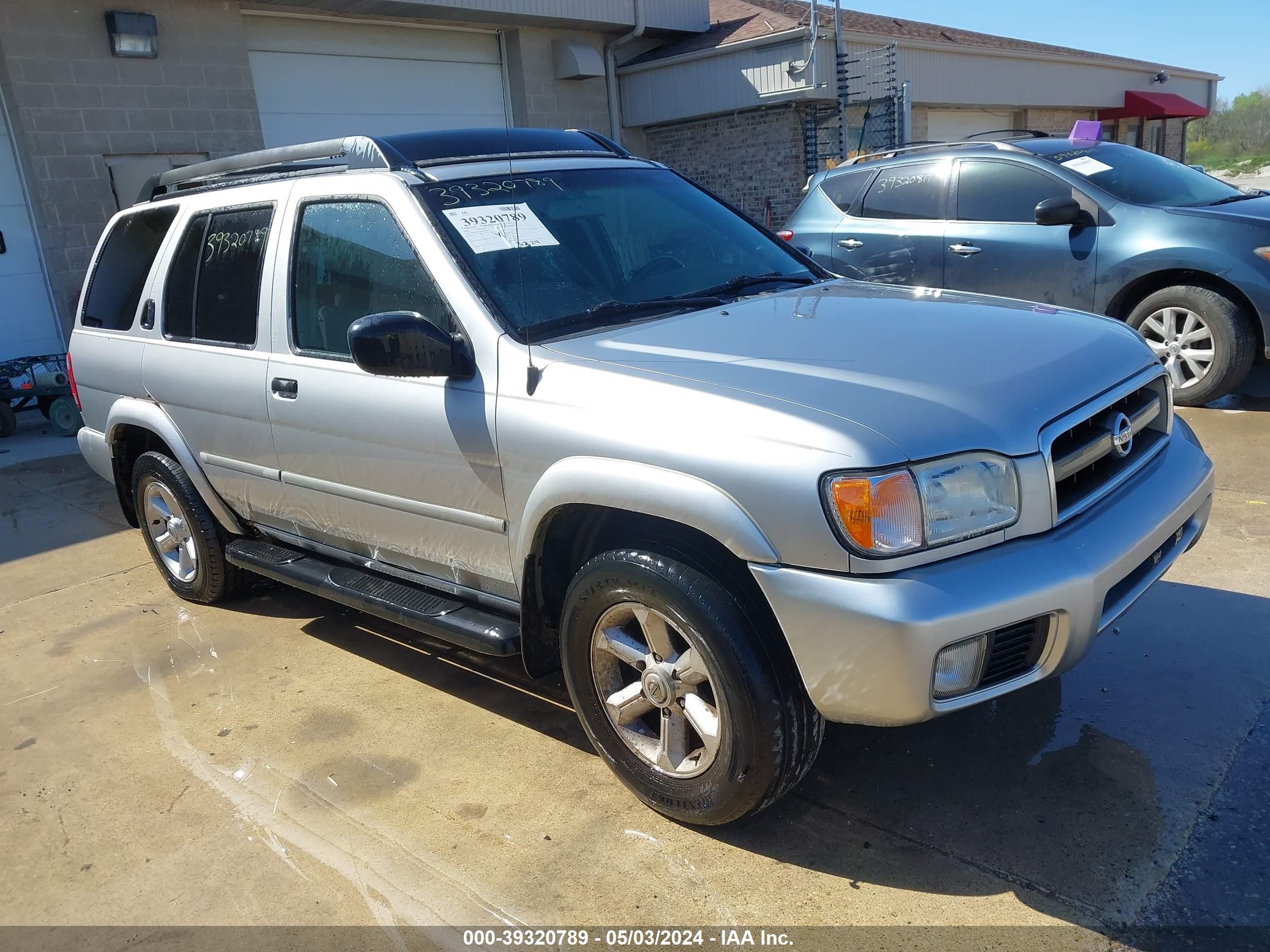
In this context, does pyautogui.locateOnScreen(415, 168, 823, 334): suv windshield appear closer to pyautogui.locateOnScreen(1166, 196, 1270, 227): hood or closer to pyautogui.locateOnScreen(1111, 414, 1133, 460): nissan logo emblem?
pyautogui.locateOnScreen(1111, 414, 1133, 460): nissan logo emblem

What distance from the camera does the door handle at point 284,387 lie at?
3684 millimetres

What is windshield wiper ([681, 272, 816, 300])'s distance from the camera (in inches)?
139

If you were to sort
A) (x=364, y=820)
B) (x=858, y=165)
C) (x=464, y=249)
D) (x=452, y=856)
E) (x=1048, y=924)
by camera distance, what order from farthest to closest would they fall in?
(x=858, y=165) < (x=464, y=249) < (x=364, y=820) < (x=452, y=856) < (x=1048, y=924)

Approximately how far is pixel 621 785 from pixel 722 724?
0.66 meters

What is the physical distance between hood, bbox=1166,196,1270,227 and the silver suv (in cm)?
384

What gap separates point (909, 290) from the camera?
3.67m

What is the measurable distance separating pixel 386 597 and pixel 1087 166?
5.85 metres

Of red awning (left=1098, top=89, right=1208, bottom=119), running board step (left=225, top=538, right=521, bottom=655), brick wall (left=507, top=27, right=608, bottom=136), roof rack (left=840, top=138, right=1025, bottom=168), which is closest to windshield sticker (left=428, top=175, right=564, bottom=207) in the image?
running board step (left=225, top=538, right=521, bottom=655)

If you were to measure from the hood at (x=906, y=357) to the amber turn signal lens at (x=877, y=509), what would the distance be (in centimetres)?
9

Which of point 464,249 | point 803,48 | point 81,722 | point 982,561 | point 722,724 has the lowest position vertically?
point 81,722

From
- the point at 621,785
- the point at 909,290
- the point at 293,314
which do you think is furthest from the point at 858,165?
the point at 621,785

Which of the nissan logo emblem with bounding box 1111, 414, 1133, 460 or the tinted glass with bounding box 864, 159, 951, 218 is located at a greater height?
the tinted glass with bounding box 864, 159, 951, 218

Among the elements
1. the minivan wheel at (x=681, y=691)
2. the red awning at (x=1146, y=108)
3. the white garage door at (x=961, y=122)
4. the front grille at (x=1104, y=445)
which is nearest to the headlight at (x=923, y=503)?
the front grille at (x=1104, y=445)

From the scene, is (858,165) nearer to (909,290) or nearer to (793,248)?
(793,248)
